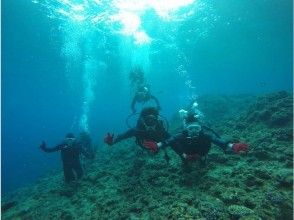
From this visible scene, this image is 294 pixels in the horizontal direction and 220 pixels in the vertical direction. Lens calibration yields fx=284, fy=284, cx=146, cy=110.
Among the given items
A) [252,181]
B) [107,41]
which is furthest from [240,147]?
[107,41]

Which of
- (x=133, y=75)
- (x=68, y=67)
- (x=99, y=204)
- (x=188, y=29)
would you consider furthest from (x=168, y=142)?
(x=68, y=67)

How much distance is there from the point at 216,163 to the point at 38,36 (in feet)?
86.5

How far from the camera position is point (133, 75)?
1905 centimetres

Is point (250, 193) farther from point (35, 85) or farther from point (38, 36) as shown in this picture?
point (35, 85)

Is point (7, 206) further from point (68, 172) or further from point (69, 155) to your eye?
point (69, 155)

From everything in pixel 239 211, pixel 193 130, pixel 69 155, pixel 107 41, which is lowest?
pixel 239 211

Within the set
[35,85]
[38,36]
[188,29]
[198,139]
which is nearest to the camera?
[198,139]

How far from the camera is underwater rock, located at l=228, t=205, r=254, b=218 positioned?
5.04 metres

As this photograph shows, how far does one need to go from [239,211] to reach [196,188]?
155 centimetres

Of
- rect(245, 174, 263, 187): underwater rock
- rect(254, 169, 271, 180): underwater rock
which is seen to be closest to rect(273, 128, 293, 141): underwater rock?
rect(254, 169, 271, 180): underwater rock

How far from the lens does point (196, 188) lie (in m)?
6.59

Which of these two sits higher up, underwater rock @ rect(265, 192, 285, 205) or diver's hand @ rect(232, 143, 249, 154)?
diver's hand @ rect(232, 143, 249, 154)

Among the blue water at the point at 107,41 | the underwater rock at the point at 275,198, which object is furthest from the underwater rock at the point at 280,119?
the blue water at the point at 107,41

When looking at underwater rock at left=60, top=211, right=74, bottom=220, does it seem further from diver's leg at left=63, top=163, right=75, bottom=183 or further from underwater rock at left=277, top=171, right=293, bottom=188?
underwater rock at left=277, top=171, right=293, bottom=188
